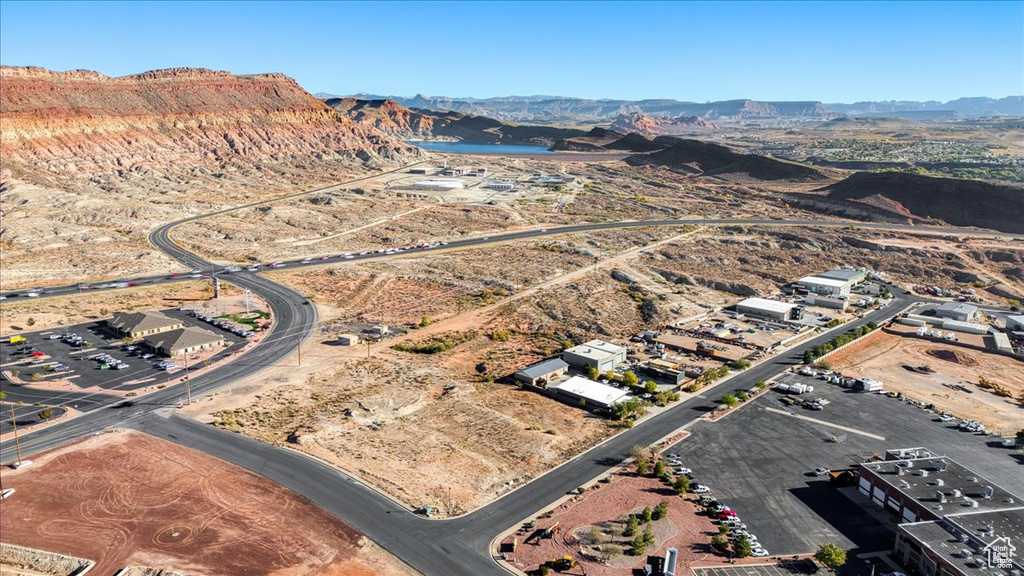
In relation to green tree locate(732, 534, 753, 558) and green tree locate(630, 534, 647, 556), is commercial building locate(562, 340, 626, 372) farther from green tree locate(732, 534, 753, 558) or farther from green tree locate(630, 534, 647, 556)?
green tree locate(732, 534, 753, 558)

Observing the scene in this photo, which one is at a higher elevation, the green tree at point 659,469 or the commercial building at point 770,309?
the commercial building at point 770,309

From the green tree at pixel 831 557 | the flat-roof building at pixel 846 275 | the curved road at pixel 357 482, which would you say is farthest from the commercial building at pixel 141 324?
the flat-roof building at pixel 846 275

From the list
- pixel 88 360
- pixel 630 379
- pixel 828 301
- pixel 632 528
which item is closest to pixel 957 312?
pixel 828 301

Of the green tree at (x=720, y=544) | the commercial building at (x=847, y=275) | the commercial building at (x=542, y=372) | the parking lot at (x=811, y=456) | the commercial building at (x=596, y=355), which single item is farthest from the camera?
the commercial building at (x=847, y=275)

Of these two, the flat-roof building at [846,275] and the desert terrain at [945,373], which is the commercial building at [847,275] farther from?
the desert terrain at [945,373]

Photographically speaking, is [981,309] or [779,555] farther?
[981,309]

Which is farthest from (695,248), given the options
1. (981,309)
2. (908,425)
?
(908,425)

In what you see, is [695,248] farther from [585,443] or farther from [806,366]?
[585,443]

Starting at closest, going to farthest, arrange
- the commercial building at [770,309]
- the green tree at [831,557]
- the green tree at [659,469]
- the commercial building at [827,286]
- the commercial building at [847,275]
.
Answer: the green tree at [831,557] < the green tree at [659,469] < the commercial building at [770,309] < the commercial building at [827,286] < the commercial building at [847,275]
